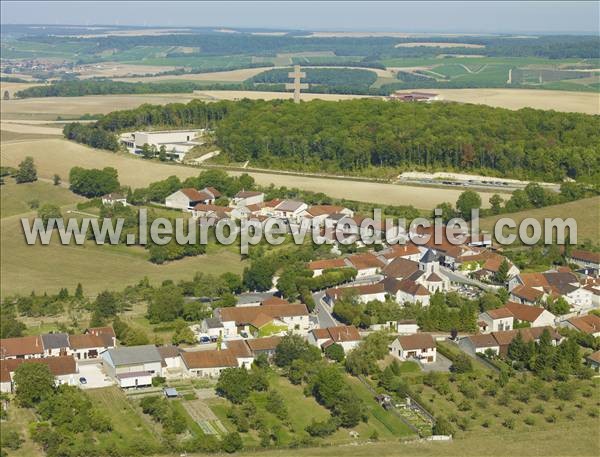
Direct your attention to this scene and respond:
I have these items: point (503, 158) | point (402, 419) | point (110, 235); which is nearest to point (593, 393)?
point (402, 419)

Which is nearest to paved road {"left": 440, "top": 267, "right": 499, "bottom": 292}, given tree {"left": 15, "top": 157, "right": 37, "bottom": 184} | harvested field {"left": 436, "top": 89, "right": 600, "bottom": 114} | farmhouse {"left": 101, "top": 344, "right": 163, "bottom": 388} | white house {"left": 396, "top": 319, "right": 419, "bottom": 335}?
white house {"left": 396, "top": 319, "right": 419, "bottom": 335}

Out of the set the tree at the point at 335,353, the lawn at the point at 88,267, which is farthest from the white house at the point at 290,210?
the tree at the point at 335,353

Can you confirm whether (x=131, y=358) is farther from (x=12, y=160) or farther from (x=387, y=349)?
(x=12, y=160)

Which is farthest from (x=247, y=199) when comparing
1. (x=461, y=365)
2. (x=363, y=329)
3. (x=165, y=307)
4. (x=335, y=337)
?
(x=461, y=365)

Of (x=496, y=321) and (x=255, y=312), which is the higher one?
(x=255, y=312)

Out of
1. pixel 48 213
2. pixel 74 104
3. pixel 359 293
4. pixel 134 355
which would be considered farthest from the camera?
pixel 74 104

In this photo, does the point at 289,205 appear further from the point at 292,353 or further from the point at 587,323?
the point at 292,353
